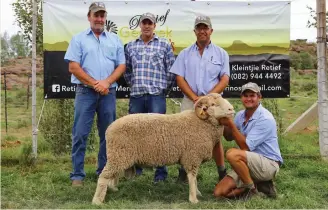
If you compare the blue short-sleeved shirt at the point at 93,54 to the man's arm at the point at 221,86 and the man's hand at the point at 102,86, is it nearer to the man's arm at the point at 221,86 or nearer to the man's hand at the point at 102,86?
the man's hand at the point at 102,86

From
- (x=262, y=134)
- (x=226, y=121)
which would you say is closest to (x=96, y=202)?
(x=226, y=121)

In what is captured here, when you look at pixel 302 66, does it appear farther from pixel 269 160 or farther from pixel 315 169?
pixel 269 160

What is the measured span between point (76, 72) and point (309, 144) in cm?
526

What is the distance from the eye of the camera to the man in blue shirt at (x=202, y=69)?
5.63 meters

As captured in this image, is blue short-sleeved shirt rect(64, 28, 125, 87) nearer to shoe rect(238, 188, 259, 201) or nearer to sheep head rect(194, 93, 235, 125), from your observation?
sheep head rect(194, 93, 235, 125)

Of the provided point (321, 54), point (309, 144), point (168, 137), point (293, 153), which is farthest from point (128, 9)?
point (309, 144)

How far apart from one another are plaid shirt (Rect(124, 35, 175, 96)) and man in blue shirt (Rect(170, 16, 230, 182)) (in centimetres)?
20

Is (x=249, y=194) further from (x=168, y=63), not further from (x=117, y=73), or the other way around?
(x=117, y=73)

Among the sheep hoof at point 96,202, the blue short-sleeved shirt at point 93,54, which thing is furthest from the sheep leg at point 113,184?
the blue short-sleeved shirt at point 93,54

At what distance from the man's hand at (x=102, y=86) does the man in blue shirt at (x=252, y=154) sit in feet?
5.16

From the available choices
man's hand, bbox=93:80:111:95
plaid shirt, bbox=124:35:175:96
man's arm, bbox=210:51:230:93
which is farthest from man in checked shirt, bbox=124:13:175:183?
man's arm, bbox=210:51:230:93

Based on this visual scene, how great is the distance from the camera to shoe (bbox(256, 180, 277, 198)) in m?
5.32

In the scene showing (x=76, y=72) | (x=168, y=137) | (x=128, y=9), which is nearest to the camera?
(x=168, y=137)

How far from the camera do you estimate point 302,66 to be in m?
22.6
